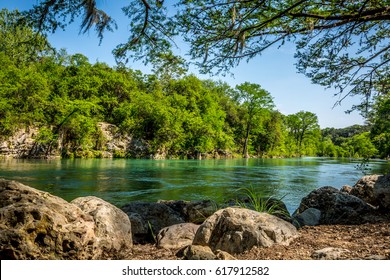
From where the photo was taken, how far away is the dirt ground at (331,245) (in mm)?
3087

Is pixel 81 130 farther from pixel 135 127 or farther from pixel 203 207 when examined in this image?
pixel 203 207

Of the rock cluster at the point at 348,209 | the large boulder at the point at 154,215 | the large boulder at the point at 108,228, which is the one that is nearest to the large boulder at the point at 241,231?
the large boulder at the point at 108,228

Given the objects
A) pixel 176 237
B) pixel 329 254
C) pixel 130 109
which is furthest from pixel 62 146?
pixel 329 254

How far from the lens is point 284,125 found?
84.8m

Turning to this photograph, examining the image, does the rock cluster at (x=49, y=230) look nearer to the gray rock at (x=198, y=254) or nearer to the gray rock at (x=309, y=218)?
the gray rock at (x=198, y=254)

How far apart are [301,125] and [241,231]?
8897 centimetres

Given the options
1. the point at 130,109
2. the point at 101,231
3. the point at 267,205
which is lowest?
the point at 267,205

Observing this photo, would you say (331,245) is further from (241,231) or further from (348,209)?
(348,209)

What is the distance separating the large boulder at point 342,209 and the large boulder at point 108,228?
168 inches

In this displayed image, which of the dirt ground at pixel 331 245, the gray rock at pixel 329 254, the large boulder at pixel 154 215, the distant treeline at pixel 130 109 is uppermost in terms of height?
the distant treeline at pixel 130 109

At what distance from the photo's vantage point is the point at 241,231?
3705mm

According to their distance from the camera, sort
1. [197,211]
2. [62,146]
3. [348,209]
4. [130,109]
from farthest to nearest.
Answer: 1. [130,109]
2. [62,146]
3. [197,211]
4. [348,209]

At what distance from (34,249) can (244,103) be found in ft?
199

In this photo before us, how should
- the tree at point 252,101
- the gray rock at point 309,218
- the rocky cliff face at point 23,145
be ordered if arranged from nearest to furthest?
the gray rock at point 309,218 < the rocky cliff face at point 23,145 < the tree at point 252,101
